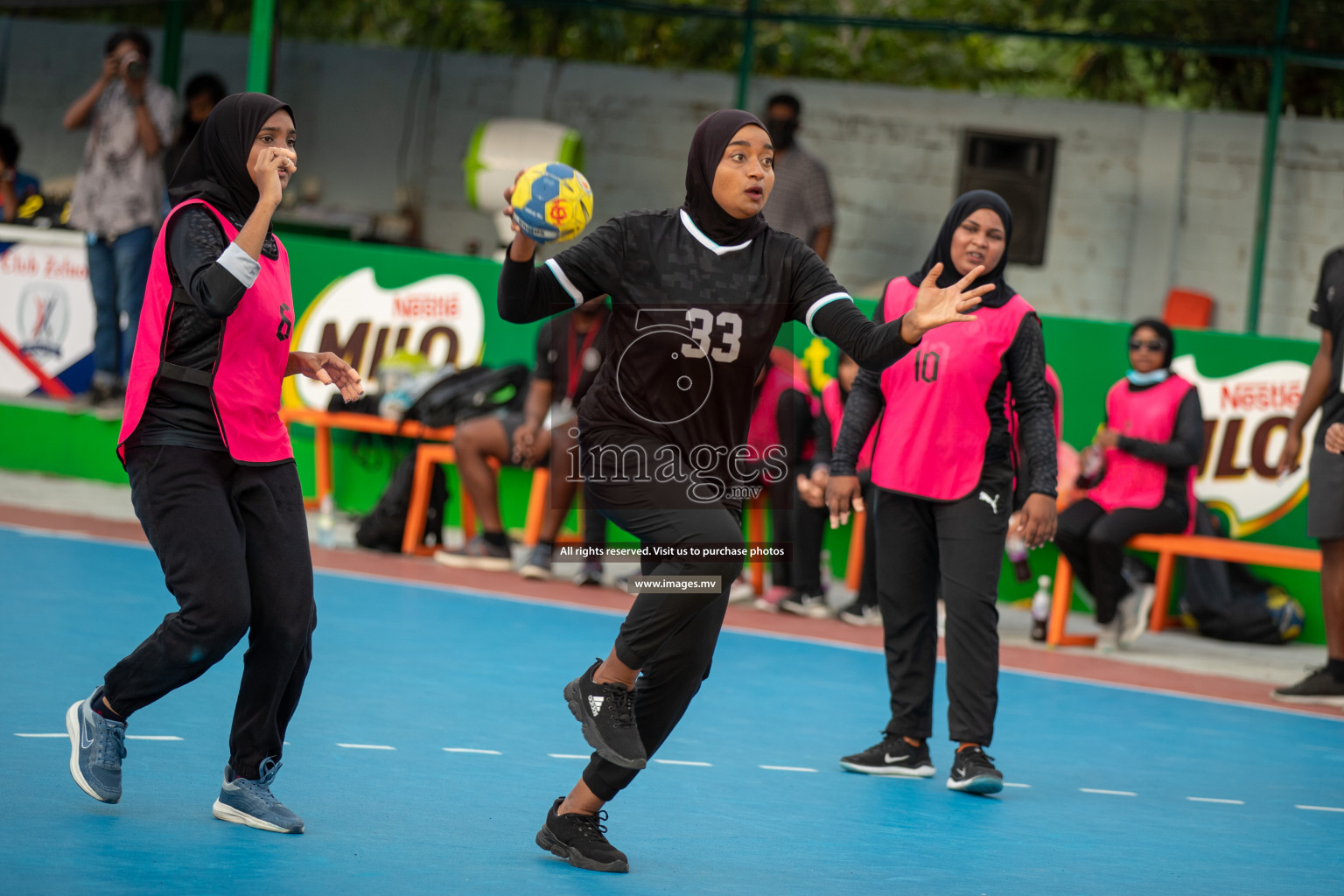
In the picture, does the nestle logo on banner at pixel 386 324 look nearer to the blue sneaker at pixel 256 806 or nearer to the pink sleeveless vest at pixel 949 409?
the pink sleeveless vest at pixel 949 409

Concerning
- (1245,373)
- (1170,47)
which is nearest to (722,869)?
(1245,373)

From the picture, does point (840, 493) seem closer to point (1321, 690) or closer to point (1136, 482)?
point (1321, 690)

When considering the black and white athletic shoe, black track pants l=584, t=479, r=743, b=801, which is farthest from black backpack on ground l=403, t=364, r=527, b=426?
black track pants l=584, t=479, r=743, b=801

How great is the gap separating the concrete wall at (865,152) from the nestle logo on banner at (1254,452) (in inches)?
216

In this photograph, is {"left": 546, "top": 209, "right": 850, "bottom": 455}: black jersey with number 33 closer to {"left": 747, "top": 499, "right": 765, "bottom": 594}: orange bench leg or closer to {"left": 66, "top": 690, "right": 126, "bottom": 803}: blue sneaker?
{"left": 66, "top": 690, "right": 126, "bottom": 803}: blue sneaker

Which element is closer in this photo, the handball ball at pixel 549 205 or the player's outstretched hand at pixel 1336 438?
the handball ball at pixel 549 205

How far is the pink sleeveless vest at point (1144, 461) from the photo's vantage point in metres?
9.74

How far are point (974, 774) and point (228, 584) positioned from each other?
9.72 ft

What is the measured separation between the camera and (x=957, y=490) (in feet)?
20.0

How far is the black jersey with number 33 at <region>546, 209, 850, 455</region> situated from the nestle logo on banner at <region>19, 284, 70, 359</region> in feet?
30.2

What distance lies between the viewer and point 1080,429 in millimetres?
10805

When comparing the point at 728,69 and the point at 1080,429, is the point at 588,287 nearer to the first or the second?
the point at 1080,429

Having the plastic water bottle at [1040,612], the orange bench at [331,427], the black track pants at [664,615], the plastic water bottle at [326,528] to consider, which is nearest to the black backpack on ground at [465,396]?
the orange bench at [331,427]

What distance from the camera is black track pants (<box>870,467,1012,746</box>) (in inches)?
238
